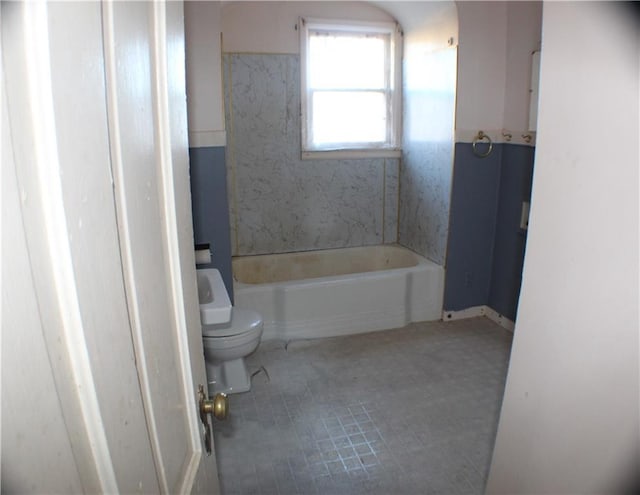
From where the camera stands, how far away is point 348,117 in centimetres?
388

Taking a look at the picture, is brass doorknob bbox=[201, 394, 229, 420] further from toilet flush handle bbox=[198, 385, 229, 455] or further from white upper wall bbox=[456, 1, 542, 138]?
white upper wall bbox=[456, 1, 542, 138]

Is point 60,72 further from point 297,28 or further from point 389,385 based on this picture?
point 297,28

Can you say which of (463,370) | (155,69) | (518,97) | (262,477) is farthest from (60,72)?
(518,97)

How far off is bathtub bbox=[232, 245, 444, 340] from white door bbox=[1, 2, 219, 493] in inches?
98.8

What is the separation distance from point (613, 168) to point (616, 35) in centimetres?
17

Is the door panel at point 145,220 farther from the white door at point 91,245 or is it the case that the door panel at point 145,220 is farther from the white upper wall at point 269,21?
the white upper wall at point 269,21

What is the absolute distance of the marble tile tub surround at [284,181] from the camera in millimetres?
3598

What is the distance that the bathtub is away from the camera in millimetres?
3299

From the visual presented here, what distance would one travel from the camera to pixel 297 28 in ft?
11.7

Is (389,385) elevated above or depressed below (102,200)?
below

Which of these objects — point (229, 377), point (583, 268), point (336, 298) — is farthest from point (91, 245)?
point (336, 298)

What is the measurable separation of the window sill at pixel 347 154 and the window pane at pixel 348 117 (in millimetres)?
84

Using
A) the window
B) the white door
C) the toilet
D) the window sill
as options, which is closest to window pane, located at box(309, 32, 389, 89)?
the window

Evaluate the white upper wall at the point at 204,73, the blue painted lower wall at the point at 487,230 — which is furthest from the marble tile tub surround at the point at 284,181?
the blue painted lower wall at the point at 487,230
